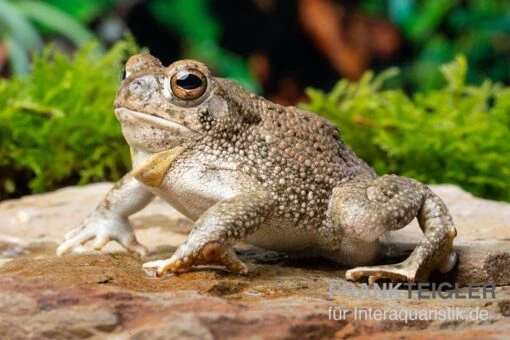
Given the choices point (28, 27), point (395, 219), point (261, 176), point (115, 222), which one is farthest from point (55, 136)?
point (395, 219)

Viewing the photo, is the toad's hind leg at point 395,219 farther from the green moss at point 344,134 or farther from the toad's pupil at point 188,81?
the green moss at point 344,134

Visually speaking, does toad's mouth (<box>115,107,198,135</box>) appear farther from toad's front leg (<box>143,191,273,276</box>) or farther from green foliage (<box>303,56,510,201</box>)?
green foliage (<box>303,56,510,201</box>)

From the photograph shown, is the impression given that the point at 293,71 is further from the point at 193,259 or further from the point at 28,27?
the point at 193,259

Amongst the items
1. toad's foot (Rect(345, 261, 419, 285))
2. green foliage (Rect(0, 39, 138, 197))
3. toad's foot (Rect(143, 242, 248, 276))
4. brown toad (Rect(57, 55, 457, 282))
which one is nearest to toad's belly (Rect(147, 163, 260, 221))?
brown toad (Rect(57, 55, 457, 282))

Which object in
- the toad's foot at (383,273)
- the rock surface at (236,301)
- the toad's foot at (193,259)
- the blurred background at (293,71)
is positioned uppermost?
the blurred background at (293,71)

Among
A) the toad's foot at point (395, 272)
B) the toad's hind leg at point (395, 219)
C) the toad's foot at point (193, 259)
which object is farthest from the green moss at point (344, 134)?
the toad's foot at point (193, 259)

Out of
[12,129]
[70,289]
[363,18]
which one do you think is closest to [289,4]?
[363,18]

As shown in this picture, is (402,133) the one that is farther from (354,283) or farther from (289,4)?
(354,283)
